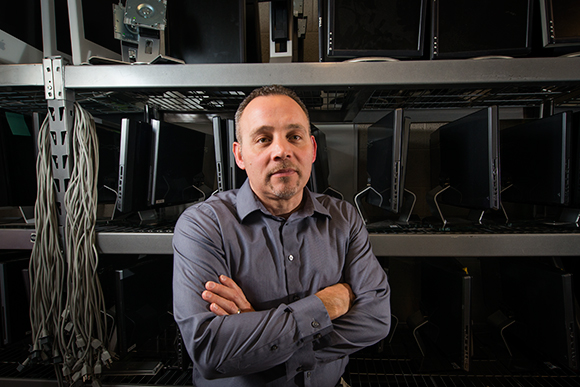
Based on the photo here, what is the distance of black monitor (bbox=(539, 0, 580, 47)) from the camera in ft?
3.05

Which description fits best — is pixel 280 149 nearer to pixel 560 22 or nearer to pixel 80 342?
pixel 80 342

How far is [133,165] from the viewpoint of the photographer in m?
1.01

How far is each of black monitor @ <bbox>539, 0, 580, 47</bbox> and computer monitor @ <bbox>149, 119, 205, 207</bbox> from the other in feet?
4.67

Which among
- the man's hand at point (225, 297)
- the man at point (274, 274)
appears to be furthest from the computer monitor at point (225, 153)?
the man's hand at point (225, 297)

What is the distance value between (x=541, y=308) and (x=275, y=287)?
3.23ft

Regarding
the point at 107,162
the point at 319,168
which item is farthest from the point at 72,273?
the point at 319,168

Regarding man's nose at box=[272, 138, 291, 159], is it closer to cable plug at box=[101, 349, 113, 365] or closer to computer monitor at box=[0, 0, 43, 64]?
cable plug at box=[101, 349, 113, 365]

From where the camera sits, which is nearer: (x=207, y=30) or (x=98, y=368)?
(x=98, y=368)

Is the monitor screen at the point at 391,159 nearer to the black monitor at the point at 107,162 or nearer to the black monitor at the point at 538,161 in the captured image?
the black monitor at the point at 538,161

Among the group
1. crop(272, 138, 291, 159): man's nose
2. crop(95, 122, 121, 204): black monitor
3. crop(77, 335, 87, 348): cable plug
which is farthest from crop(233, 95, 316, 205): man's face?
crop(77, 335, 87, 348): cable plug

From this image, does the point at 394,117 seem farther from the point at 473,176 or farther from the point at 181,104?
the point at 181,104

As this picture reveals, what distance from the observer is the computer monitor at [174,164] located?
40.6 inches

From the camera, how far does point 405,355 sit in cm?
115

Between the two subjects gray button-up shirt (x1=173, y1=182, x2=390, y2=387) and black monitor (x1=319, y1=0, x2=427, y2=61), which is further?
black monitor (x1=319, y1=0, x2=427, y2=61)
